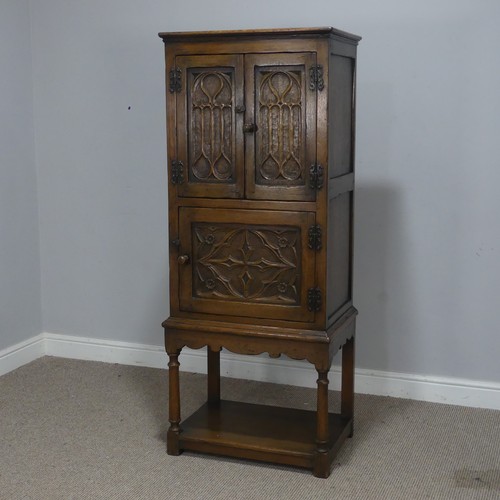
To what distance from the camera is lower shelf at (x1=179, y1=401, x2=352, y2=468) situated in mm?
2914

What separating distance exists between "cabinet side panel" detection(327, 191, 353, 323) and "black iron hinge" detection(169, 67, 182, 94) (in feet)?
2.06

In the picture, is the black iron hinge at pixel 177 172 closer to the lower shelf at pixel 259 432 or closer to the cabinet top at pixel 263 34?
the cabinet top at pixel 263 34

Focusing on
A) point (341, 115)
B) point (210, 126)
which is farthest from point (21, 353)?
point (341, 115)

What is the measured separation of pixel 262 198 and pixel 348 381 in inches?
33.1

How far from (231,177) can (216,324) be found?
1.64 ft

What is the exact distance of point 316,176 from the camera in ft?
8.85

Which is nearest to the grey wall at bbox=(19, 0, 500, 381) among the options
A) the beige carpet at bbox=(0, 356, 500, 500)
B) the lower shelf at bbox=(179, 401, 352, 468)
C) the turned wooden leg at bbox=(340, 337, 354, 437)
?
the beige carpet at bbox=(0, 356, 500, 500)

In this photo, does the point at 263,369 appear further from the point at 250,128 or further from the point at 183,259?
the point at 250,128

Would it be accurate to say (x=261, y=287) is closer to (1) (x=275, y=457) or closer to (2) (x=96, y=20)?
(1) (x=275, y=457)

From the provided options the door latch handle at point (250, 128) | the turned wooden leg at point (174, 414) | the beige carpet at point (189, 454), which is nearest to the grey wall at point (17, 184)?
the beige carpet at point (189, 454)

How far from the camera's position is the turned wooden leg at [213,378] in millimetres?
3346

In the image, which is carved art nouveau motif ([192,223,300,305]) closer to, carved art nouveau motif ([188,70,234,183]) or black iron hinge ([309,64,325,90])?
carved art nouveau motif ([188,70,234,183])

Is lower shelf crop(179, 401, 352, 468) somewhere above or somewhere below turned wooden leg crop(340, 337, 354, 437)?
below

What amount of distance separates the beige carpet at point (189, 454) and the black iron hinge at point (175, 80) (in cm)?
127
